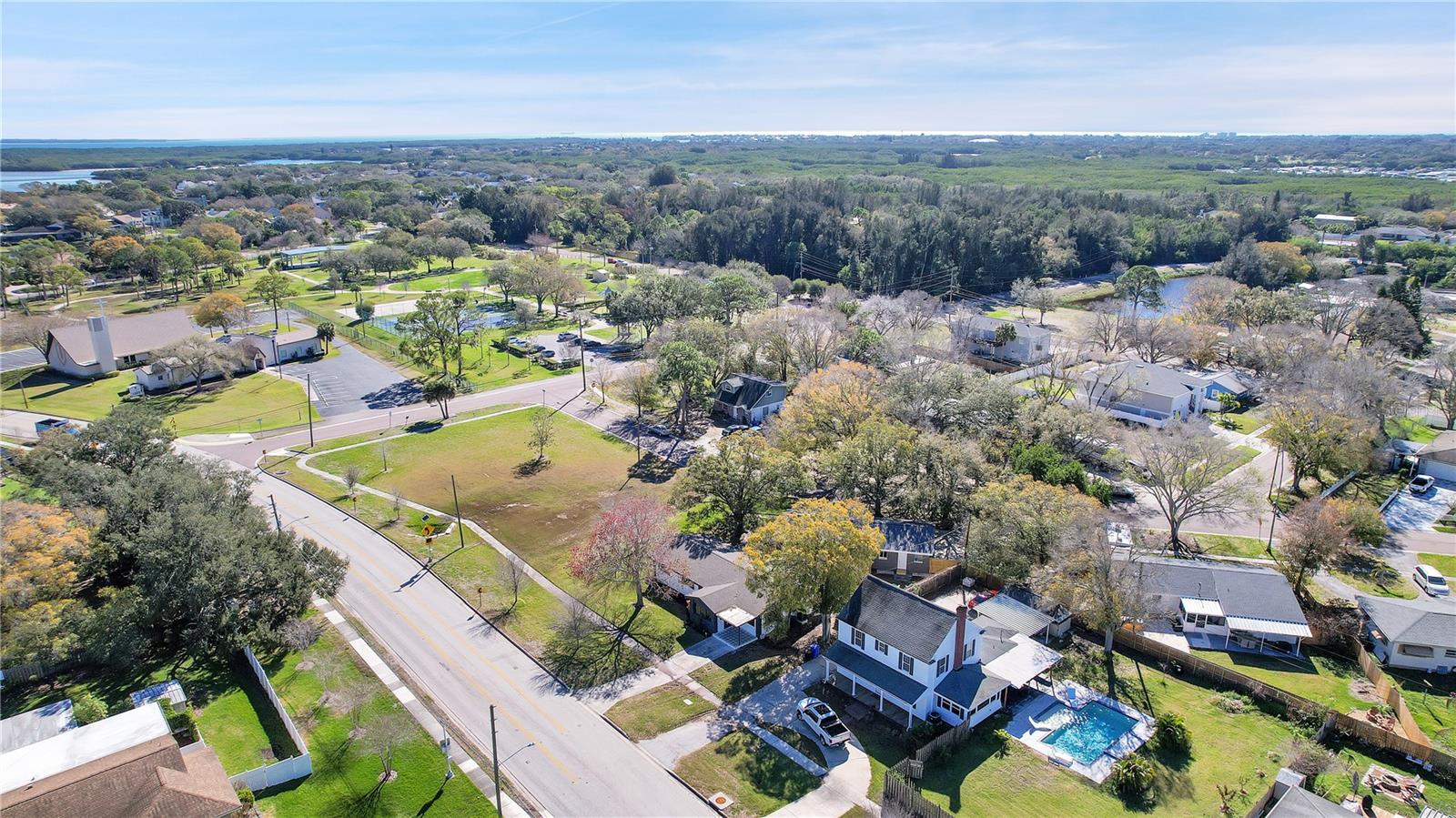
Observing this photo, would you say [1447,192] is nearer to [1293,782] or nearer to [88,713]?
[1293,782]

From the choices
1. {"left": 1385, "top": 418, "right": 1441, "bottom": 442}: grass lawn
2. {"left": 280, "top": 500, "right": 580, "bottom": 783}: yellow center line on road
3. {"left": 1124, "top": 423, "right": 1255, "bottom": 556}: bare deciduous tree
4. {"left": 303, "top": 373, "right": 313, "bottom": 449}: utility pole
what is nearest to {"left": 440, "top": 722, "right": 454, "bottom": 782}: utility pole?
{"left": 280, "top": 500, "right": 580, "bottom": 783}: yellow center line on road

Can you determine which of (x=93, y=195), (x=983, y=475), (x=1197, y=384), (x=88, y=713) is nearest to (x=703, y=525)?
(x=983, y=475)

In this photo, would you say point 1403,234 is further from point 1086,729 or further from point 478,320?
point 478,320

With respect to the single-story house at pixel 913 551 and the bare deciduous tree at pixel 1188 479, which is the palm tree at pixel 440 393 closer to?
the single-story house at pixel 913 551

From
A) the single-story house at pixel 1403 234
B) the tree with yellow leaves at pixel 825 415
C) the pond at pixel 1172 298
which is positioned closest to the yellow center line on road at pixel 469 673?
the tree with yellow leaves at pixel 825 415

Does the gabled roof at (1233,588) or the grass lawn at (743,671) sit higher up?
the gabled roof at (1233,588)

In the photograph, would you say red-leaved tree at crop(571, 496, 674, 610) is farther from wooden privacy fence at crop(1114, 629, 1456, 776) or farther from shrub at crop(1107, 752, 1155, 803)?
wooden privacy fence at crop(1114, 629, 1456, 776)
